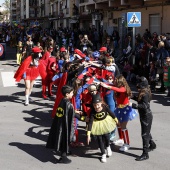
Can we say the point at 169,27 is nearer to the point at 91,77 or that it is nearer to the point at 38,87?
the point at 38,87

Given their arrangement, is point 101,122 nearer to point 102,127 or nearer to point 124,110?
point 102,127

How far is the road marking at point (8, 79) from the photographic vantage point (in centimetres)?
1492

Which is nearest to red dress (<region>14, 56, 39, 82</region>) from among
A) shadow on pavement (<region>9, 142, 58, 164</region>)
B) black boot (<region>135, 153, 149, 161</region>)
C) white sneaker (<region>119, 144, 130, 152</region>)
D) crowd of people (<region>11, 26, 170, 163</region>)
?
crowd of people (<region>11, 26, 170, 163</region>)

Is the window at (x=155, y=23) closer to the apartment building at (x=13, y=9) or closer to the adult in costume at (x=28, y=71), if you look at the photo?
the adult in costume at (x=28, y=71)

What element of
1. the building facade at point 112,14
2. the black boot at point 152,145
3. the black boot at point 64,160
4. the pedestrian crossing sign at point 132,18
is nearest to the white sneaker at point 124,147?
the black boot at point 152,145

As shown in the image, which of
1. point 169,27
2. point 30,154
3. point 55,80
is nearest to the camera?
point 30,154

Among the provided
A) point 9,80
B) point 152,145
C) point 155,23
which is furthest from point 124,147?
point 155,23

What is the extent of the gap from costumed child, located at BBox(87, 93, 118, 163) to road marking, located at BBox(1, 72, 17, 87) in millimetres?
8805

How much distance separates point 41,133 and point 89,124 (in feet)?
6.99

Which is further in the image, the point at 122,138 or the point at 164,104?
the point at 164,104

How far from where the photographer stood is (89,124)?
6379 mm

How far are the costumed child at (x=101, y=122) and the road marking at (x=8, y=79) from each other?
8805 millimetres

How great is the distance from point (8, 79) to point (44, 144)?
921cm

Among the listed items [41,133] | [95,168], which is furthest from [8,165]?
[41,133]
